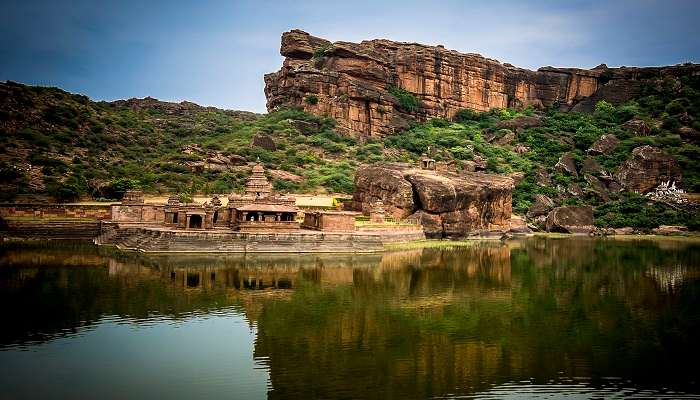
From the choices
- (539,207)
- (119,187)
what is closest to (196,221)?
(119,187)

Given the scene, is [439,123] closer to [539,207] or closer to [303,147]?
[303,147]

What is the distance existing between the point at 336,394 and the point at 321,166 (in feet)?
174

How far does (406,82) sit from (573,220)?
40.1 m

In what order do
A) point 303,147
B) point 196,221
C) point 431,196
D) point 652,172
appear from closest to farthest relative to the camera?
1. point 196,221
2. point 431,196
3. point 652,172
4. point 303,147

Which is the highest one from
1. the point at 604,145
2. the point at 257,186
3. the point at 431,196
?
the point at 604,145

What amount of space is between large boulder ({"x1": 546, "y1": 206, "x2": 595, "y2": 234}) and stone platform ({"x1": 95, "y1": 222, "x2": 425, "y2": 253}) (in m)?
25.3

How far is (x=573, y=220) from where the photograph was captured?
55.0 meters

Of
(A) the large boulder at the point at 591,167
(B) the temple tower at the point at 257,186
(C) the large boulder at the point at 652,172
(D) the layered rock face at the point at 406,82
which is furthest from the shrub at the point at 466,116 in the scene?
(B) the temple tower at the point at 257,186

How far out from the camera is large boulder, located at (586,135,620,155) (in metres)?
69.7

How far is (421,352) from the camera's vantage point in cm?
1429

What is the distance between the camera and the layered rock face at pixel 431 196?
148 ft

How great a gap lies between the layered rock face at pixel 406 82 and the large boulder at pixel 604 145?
20.0 m

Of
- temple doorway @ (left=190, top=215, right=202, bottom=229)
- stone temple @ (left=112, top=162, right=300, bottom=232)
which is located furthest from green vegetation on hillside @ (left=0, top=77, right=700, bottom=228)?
temple doorway @ (left=190, top=215, right=202, bottom=229)

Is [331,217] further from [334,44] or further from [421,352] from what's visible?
[334,44]
